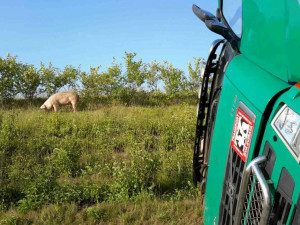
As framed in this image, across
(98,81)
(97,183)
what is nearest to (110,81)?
(98,81)

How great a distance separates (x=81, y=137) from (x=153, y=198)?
3.62m

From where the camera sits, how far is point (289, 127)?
1.65 metres

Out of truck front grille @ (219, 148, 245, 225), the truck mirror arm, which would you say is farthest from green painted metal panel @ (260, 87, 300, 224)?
the truck mirror arm

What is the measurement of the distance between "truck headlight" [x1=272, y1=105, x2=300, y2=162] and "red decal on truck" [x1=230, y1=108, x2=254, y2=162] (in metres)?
0.24

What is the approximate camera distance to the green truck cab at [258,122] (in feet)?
5.44

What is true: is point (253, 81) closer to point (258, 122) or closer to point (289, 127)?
point (258, 122)

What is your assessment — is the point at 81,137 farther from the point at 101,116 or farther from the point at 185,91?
the point at 185,91

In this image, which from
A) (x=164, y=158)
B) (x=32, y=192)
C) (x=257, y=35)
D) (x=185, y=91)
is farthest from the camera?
(x=185, y=91)

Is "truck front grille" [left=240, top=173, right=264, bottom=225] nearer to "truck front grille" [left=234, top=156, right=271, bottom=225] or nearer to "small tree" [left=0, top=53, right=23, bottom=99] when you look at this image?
"truck front grille" [left=234, top=156, right=271, bottom=225]

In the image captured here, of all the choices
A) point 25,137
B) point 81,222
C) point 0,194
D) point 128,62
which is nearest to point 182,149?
point 81,222

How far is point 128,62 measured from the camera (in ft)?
52.5

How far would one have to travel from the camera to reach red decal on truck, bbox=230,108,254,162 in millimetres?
2018

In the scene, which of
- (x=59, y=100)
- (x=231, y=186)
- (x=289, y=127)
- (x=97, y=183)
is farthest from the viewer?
(x=59, y=100)

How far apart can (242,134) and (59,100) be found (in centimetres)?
1199
